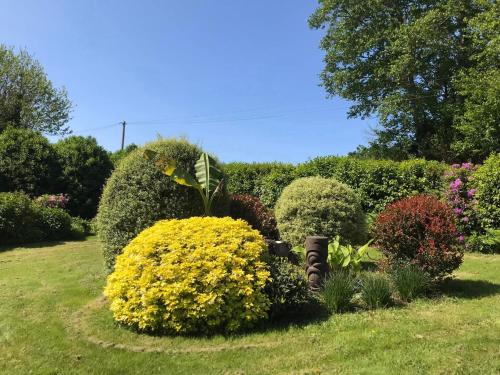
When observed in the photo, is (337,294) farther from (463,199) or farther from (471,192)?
(463,199)

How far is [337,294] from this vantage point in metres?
5.91

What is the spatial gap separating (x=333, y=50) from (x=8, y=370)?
82.7ft

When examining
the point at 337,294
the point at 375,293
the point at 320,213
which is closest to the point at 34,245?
the point at 320,213

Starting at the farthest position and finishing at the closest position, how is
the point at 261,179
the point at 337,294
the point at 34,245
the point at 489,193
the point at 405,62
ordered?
the point at 405,62 < the point at 261,179 < the point at 34,245 < the point at 489,193 < the point at 337,294

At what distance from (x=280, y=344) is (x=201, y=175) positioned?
361 cm

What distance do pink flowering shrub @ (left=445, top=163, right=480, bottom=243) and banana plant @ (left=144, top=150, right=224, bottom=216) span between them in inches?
259

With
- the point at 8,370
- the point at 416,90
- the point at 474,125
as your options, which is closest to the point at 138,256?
the point at 8,370

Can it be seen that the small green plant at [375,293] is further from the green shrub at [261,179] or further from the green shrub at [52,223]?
the green shrub at [52,223]

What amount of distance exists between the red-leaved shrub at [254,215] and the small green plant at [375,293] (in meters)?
4.04

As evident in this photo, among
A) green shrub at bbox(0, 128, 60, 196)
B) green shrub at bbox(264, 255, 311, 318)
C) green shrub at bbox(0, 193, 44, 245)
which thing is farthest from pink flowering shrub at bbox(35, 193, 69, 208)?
green shrub at bbox(264, 255, 311, 318)

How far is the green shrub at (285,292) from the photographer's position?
5.66 m

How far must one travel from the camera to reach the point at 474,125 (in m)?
20.3

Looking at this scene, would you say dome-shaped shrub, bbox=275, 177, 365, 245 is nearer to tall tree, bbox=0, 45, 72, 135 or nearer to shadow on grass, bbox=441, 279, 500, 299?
shadow on grass, bbox=441, 279, 500, 299

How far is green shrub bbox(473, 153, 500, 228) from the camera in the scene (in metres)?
10.8
